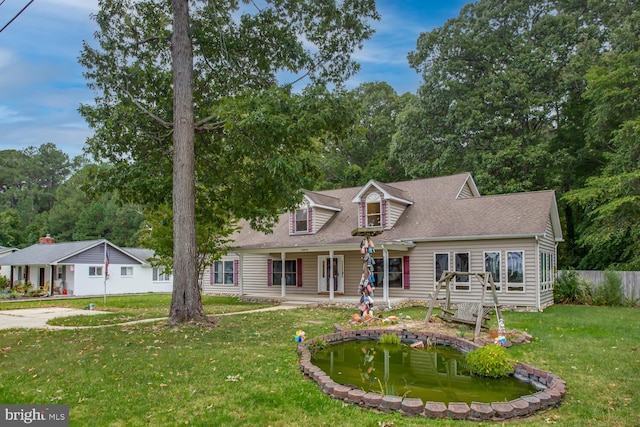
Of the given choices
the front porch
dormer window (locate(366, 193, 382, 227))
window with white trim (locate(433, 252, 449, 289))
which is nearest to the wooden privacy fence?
window with white trim (locate(433, 252, 449, 289))

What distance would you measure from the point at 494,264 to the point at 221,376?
12.1 m

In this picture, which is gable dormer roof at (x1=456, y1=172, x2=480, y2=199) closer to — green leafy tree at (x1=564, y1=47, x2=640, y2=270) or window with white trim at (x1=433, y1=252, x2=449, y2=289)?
window with white trim at (x1=433, y1=252, x2=449, y2=289)

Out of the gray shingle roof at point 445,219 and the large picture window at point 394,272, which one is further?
the large picture window at point 394,272

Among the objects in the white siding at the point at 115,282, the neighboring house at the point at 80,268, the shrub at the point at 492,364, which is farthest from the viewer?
the white siding at the point at 115,282

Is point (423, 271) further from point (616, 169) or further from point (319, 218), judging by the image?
point (616, 169)

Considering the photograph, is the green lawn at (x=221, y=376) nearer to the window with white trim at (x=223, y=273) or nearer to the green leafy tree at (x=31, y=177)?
the window with white trim at (x=223, y=273)

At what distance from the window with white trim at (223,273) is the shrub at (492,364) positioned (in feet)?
57.3

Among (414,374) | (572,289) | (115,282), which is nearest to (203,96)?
(414,374)

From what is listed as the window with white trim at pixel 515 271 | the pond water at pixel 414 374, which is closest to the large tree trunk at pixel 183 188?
the pond water at pixel 414 374

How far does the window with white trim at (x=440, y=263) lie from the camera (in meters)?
16.2

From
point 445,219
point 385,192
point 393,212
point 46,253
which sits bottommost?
point 46,253

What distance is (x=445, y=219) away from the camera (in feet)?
56.1

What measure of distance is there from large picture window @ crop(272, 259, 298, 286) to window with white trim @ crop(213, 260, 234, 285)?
9.45 ft

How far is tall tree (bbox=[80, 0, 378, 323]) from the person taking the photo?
10.5m
